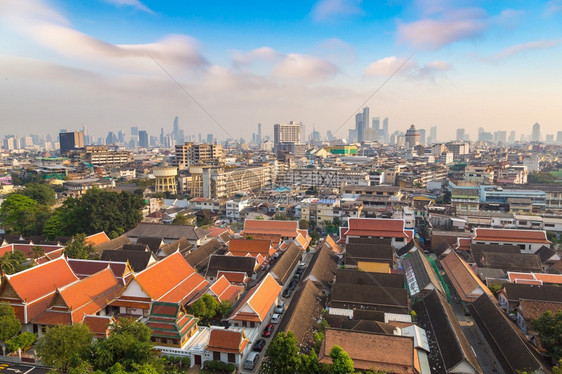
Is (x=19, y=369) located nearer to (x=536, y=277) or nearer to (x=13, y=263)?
(x=13, y=263)

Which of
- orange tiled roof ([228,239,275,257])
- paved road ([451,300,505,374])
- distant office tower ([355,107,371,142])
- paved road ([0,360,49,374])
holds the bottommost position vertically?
paved road ([451,300,505,374])

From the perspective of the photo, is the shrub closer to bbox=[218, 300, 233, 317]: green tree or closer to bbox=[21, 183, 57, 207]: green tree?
bbox=[218, 300, 233, 317]: green tree

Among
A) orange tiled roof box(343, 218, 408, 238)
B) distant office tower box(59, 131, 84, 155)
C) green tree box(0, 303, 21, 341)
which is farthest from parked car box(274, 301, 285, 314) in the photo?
distant office tower box(59, 131, 84, 155)

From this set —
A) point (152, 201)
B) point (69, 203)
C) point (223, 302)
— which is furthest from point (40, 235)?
point (223, 302)

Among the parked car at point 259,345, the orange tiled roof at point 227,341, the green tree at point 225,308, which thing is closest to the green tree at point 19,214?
the green tree at point 225,308

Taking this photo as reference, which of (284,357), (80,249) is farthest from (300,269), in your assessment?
(80,249)

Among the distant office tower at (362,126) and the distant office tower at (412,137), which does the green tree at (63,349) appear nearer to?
the distant office tower at (412,137)
